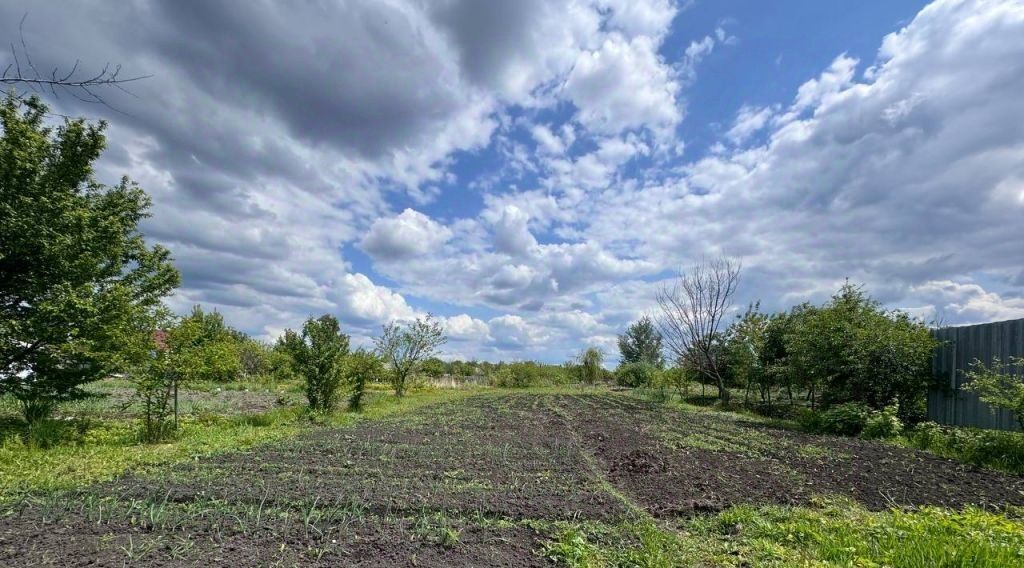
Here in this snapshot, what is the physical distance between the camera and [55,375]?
10.1m

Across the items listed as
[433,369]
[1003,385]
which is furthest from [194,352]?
[433,369]

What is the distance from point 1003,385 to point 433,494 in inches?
416

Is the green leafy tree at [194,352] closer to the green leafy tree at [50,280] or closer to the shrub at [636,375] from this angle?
the green leafy tree at [50,280]

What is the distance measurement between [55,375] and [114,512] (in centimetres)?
862

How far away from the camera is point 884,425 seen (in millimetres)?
10148

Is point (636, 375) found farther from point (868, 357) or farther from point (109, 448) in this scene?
point (109, 448)

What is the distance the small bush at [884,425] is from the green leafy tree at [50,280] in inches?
595

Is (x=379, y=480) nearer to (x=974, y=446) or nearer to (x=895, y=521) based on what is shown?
(x=895, y=521)

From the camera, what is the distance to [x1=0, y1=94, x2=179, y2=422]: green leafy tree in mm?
9461

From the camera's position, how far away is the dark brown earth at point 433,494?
3.55m

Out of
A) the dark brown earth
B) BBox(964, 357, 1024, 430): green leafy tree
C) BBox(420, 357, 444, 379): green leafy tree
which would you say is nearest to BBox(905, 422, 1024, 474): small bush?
BBox(964, 357, 1024, 430): green leafy tree

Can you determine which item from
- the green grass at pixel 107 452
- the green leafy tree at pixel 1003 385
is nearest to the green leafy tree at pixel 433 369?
the green grass at pixel 107 452

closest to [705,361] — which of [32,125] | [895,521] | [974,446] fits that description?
[974,446]

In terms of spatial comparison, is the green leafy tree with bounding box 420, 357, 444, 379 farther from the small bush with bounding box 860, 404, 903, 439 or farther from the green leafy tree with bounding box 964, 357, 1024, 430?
the green leafy tree with bounding box 964, 357, 1024, 430
